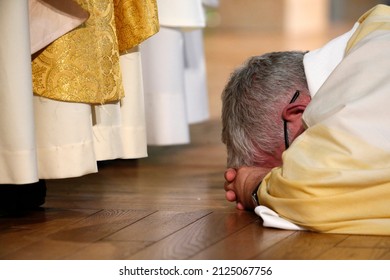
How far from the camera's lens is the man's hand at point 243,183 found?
8.75 ft

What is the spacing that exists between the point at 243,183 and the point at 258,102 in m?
0.21

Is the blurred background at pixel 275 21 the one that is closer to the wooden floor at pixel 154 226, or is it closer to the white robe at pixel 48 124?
the wooden floor at pixel 154 226

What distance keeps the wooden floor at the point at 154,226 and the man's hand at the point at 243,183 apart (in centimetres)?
3

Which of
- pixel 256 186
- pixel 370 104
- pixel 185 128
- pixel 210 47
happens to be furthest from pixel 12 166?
pixel 210 47

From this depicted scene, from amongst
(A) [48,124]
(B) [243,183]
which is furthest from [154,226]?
(A) [48,124]

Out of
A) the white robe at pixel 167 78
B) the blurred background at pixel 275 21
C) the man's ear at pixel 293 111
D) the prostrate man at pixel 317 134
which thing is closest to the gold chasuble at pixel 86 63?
the prostrate man at pixel 317 134

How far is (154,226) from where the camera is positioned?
8.43 ft

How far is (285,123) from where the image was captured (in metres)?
2.65

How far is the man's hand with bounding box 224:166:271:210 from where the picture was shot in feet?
8.75

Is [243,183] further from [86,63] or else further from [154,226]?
[86,63]

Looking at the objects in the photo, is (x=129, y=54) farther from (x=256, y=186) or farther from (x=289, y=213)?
(x=289, y=213)

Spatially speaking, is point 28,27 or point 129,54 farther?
point 129,54

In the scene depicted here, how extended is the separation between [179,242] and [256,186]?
35 cm

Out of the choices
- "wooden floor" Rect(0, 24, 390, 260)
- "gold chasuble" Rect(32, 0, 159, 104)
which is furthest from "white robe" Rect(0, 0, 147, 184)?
"wooden floor" Rect(0, 24, 390, 260)
